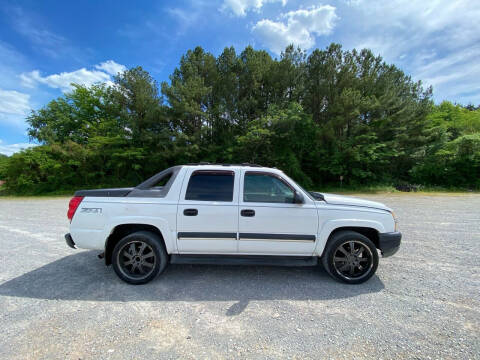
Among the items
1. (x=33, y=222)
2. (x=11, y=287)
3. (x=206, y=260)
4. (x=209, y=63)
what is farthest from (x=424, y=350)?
(x=209, y=63)

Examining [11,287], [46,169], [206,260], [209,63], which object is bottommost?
[11,287]

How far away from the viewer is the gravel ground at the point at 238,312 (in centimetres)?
183

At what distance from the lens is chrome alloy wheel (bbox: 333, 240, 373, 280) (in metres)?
3.00

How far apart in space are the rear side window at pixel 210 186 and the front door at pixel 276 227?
0.27 metres

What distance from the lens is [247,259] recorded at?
2.97m

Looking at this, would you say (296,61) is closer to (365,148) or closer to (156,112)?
(365,148)

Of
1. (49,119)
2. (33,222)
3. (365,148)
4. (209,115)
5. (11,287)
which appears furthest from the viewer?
(49,119)

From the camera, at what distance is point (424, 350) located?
Answer: 1.82 m

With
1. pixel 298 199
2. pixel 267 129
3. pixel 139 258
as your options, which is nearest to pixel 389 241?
pixel 298 199

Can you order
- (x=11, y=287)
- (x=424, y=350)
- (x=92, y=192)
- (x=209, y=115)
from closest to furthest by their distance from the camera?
(x=424, y=350)
(x=11, y=287)
(x=92, y=192)
(x=209, y=115)

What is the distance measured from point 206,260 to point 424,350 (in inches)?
100

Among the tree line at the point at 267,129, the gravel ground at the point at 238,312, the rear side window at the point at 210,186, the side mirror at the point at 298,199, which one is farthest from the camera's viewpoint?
the tree line at the point at 267,129

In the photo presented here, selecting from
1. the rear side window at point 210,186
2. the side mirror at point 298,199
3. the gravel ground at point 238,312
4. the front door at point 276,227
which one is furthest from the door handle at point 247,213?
the gravel ground at point 238,312

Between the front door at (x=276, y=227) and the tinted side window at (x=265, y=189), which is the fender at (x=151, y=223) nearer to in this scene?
the front door at (x=276, y=227)
